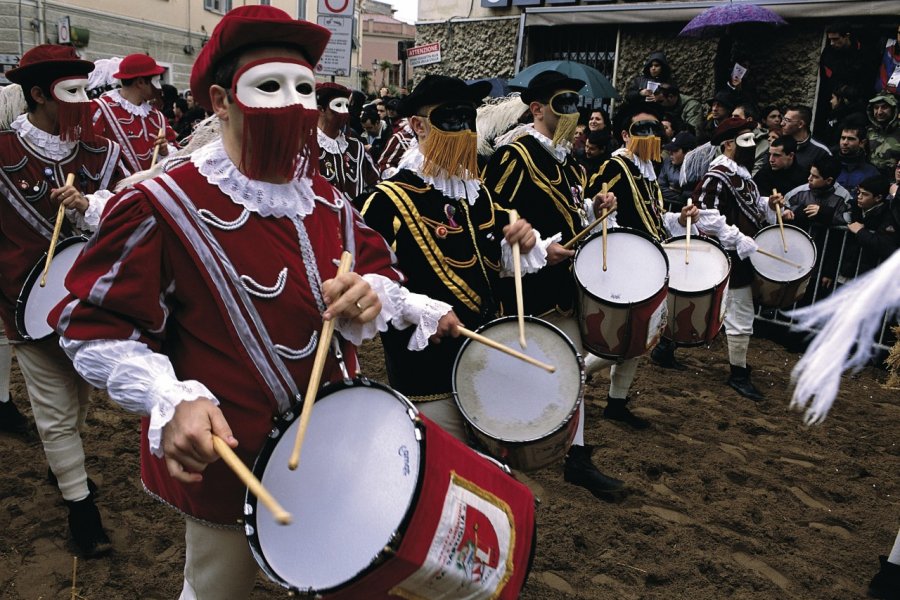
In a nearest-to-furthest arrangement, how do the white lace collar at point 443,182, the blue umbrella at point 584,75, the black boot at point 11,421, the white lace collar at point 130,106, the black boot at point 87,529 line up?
1. the white lace collar at point 443,182
2. the black boot at point 87,529
3. the black boot at point 11,421
4. the white lace collar at point 130,106
5. the blue umbrella at point 584,75

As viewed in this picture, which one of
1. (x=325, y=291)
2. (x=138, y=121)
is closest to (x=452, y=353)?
(x=325, y=291)

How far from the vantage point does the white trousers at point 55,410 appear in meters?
3.62

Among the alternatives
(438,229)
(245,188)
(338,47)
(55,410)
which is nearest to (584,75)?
(338,47)

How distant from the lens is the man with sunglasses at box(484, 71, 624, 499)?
419 cm

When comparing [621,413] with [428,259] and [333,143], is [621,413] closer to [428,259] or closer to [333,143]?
[428,259]

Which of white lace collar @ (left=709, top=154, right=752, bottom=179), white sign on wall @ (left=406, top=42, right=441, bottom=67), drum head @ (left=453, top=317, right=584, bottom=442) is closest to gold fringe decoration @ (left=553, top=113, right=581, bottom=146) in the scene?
drum head @ (left=453, top=317, right=584, bottom=442)

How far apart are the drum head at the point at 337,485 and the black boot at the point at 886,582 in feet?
8.51

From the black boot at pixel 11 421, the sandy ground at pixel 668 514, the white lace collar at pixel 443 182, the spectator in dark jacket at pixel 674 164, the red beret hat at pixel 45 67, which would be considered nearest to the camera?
the white lace collar at pixel 443 182

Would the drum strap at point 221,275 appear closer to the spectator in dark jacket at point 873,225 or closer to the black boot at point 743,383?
the black boot at point 743,383

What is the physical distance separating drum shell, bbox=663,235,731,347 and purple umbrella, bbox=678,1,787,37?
213 inches

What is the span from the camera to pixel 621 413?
537 centimetres

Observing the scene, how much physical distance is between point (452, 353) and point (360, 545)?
150cm

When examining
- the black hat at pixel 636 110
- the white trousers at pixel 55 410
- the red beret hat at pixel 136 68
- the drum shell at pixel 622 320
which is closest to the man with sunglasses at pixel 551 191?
the drum shell at pixel 622 320

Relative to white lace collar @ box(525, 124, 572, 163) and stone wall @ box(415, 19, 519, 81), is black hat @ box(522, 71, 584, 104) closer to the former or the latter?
white lace collar @ box(525, 124, 572, 163)
